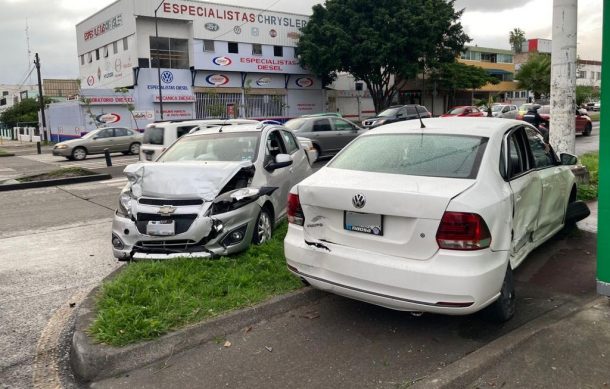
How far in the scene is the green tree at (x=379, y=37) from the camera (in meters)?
39.8

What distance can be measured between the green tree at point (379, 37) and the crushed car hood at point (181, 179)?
35.4 m

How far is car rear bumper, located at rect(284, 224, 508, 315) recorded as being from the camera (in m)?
3.56

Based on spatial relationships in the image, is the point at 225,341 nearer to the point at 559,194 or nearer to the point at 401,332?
the point at 401,332

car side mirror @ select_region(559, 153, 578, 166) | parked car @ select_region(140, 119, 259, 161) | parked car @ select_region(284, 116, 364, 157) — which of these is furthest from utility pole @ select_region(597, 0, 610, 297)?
parked car @ select_region(284, 116, 364, 157)

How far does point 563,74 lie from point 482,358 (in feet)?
22.2

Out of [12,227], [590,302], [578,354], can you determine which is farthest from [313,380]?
[12,227]

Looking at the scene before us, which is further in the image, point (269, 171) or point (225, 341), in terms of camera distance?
point (269, 171)

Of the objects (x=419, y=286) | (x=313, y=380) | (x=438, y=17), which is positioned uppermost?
(x=438, y=17)

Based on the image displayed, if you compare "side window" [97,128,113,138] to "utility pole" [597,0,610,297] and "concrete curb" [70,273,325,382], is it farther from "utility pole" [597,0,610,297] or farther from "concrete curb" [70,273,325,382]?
"utility pole" [597,0,610,297]

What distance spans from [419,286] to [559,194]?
3.07 meters

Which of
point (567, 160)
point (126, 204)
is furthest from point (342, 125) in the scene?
point (126, 204)

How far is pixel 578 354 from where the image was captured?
364 cm

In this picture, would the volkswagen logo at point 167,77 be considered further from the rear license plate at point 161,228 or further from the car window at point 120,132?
the rear license plate at point 161,228

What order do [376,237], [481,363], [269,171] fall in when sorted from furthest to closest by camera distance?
[269,171], [376,237], [481,363]
